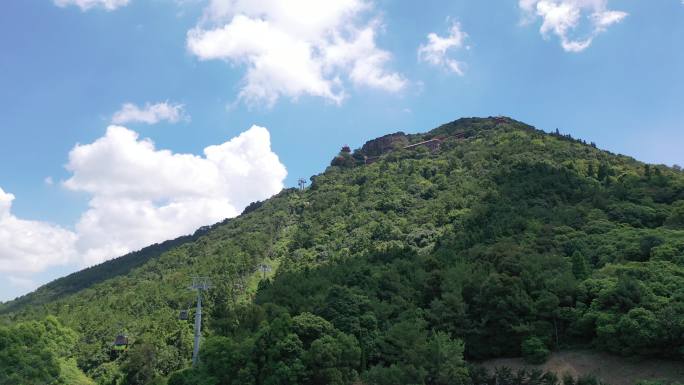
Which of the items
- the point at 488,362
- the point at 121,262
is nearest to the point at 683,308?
the point at 488,362

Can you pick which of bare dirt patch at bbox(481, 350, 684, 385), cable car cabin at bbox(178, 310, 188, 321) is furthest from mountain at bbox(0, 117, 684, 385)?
cable car cabin at bbox(178, 310, 188, 321)

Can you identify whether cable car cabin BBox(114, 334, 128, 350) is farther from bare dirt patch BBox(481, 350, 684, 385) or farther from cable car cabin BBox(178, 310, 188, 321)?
bare dirt patch BBox(481, 350, 684, 385)

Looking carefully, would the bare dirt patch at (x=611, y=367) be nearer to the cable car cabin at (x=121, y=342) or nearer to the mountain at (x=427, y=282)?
the mountain at (x=427, y=282)

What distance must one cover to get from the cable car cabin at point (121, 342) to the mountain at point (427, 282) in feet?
2.58

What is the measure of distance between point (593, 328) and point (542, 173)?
3538cm

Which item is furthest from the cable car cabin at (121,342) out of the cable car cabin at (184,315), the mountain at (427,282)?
the cable car cabin at (184,315)

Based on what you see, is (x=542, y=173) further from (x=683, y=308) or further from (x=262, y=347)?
(x=262, y=347)

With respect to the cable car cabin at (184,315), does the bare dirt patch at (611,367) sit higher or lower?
lower

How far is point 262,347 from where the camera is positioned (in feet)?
116

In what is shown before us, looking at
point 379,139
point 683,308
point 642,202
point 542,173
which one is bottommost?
point 683,308

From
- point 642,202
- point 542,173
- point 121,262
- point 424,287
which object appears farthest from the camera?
point 121,262

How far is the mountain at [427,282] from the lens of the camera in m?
33.9

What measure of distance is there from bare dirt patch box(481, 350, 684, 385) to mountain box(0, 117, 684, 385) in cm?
64

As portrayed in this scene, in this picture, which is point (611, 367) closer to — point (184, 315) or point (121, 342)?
point (184, 315)
